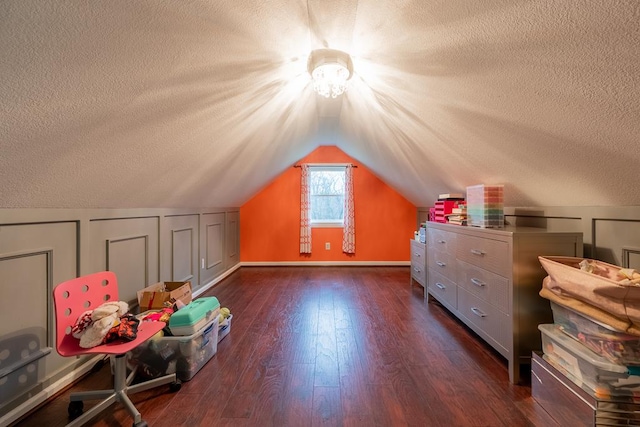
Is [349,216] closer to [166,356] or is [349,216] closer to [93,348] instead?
[166,356]

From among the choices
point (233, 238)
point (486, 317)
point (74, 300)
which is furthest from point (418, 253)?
point (74, 300)

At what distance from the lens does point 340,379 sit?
1.48 m

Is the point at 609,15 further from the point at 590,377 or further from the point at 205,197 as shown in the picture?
the point at 205,197

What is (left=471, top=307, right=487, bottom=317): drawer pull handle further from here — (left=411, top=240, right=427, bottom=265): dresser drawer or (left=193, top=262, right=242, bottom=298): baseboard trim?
(left=193, top=262, right=242, bottom=298): baseboard trim

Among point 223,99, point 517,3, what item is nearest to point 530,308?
point 517,3

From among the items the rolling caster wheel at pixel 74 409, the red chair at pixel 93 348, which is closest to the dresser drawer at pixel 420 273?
the red chair at pixel 93 348

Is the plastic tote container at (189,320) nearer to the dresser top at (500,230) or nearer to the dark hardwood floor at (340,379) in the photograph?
the dark hardwood floor at (340,379)

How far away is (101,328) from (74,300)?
0.24 meters

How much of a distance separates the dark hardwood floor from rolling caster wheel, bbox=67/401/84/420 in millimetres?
66

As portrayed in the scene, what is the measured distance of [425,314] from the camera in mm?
2408

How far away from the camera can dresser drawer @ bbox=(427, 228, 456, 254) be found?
2.25 meters

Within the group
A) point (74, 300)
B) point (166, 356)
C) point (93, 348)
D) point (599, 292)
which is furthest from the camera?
point (166, 356)

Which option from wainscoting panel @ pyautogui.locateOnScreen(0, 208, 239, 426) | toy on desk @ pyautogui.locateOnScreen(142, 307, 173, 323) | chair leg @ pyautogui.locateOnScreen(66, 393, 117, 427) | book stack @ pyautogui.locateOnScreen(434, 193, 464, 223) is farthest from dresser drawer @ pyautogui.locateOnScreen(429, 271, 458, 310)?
wainscoting panel @ pyautogui.locateOnScreen(0, 208, 239, 426)

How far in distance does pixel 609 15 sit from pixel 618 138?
601 mm
